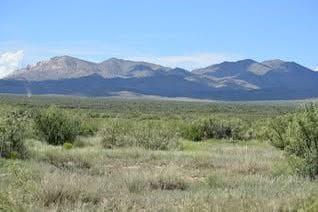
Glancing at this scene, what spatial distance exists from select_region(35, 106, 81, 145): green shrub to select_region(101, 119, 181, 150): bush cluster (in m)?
2.03

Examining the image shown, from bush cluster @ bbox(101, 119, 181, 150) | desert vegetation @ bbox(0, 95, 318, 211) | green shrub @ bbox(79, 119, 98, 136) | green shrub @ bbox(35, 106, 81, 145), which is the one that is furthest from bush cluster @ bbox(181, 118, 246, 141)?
green shrub @ bbox(35, 106, 81, 145)

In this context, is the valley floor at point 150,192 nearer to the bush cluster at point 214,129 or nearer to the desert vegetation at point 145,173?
the desert vegetation at point 145,173

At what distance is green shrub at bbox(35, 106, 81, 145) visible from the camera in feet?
95.9

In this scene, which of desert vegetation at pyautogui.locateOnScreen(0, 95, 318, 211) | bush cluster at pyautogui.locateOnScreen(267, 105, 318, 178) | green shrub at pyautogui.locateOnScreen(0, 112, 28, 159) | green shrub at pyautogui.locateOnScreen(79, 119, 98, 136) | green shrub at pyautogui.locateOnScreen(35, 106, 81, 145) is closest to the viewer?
desert vegetation at pyautogui.locateOnScreen(0, 95, 318, 211)

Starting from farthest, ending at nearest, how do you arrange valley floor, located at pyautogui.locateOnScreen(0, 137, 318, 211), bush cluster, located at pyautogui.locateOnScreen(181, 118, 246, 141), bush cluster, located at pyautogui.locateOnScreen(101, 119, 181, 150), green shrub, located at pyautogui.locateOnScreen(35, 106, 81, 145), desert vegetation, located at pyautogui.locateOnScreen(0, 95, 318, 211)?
bush cluster, located at pyautogui.locateOnScreen(181, 118, 246, 141) → green shrub, located at pyautogui.locateOnScreen(35, 106, 81, 145) → bush cluster, located at pyautogui.locateOnScreen(101, 119, 181, 150) → desert vegetation, located at pyautogui.locateOnScreen(0, 95, 318, 211) → valley floor, located at pyautogui.locateOnScreen(0, 137, 318, 211)

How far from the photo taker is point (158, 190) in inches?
463

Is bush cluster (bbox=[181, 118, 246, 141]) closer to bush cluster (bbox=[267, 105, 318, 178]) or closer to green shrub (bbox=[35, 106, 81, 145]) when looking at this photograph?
green shrub (bbox=[35, 106, 81, 145])

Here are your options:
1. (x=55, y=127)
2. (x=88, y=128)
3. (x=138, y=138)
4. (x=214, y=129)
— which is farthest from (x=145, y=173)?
(x=214, y=129)

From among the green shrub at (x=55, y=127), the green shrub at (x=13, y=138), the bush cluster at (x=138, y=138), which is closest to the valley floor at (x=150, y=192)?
the green shrub at (x=13, y=138)

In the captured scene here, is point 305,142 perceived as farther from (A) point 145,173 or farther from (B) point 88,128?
(B) point 88,128

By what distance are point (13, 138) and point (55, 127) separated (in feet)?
33.9

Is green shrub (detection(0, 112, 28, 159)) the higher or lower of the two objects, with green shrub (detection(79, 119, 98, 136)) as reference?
higher

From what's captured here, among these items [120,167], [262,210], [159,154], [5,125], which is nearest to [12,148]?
[5,125]

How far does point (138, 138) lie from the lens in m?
26.6
